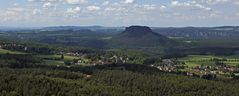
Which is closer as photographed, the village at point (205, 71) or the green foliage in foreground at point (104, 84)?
the green foliage in foreground at point (104, 84)

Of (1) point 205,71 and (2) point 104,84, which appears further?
(1) point 205,71

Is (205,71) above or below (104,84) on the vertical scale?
below

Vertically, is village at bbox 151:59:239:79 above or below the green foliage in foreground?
below

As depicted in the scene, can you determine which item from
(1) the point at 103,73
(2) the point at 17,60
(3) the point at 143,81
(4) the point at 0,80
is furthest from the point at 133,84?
(2) the point at 17,60

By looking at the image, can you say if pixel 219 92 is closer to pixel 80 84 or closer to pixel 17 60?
pixel 80 84

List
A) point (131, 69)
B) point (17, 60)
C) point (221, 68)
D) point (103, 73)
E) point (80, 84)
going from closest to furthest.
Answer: point (80, 84)
point (103, 73)
point (131, 69)
point (17, 60)
point (221, 68)

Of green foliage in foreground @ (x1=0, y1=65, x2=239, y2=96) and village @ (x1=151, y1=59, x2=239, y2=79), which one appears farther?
village @ (x1=151, y1=59, x2=239, y2=79)

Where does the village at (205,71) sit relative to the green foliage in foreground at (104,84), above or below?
below

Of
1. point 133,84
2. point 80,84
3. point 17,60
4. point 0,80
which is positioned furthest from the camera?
point 17,60
